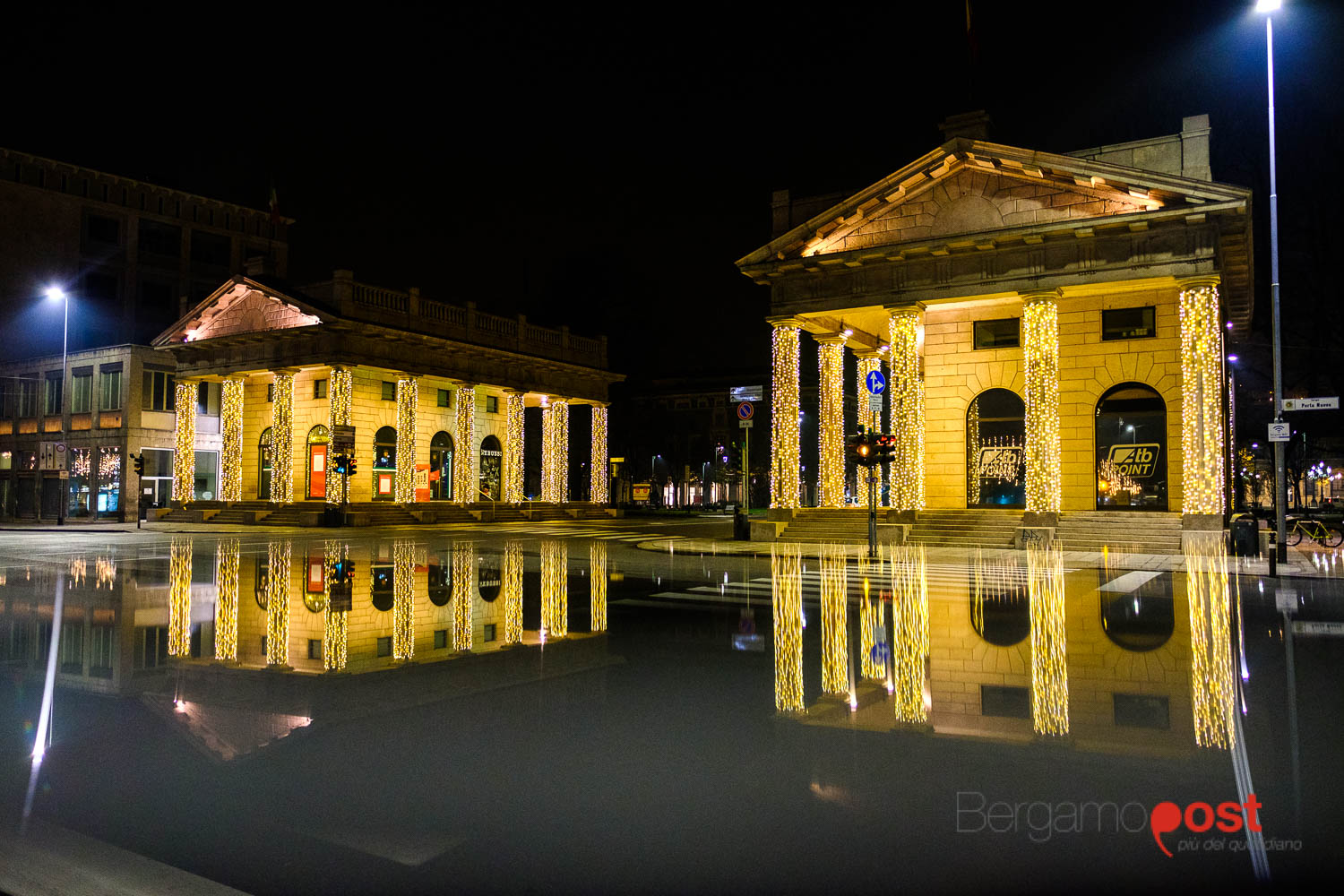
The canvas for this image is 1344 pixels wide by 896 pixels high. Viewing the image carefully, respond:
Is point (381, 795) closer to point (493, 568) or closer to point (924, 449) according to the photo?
point (493, 568)

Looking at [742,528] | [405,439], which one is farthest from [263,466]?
[742,528]

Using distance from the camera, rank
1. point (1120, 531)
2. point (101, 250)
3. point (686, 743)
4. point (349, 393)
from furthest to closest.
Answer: point (101, 250), point (349, 393), point (1120, 531), point (686, 743)

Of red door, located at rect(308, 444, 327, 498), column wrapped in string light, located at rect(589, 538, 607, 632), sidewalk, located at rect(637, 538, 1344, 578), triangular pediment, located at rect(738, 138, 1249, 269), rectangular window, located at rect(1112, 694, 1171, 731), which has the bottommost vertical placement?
sidewalk, located at rect(637, 538, 1344, 578)

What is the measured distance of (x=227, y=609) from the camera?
1225 centimetres

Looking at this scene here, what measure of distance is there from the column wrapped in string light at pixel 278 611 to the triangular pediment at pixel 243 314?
24.8 meters

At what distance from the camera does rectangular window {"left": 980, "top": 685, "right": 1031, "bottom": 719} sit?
646 cm

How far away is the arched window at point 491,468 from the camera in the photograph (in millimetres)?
53375

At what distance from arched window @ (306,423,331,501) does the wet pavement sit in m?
34.4

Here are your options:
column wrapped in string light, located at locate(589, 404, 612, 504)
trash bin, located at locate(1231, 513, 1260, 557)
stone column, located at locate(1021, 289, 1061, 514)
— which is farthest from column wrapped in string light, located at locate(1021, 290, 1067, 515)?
column wrapped in string light, located at locate(589, 404, 612, 504)

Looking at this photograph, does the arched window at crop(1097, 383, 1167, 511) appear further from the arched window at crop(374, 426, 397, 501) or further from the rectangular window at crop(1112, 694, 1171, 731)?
the arched window at crop(374, 426, 397, 501)

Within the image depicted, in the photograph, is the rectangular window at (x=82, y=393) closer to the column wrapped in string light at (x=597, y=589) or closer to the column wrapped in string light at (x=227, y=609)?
the column wrapped in string light at (x=227, y=609)

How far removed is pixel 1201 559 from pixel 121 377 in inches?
2171

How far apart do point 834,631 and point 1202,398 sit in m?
22.0

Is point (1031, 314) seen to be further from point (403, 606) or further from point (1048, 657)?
point (403, 606)
